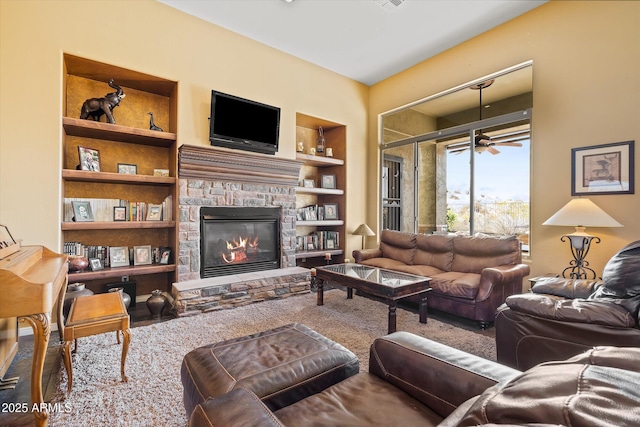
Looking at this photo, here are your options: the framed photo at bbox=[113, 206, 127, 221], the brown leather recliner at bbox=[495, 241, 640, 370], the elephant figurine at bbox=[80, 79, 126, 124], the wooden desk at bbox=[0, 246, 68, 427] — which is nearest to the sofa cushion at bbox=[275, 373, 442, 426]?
the brown leather recliner at bbox=[495, 241, 640, 370]

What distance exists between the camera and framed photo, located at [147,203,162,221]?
3.78 metres

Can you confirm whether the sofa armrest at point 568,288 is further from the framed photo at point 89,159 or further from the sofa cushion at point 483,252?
the framed photo at point 89,159

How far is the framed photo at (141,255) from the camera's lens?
3.66 meters

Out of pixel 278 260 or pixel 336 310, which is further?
pixel 278 260

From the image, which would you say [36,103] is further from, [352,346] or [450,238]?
[450,238]

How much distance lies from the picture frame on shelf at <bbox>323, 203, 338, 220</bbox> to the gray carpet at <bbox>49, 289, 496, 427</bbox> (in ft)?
5.68

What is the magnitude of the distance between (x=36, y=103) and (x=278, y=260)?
3.28m

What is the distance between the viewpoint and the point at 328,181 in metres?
5.61

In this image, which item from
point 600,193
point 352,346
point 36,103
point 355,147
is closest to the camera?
point 352,346

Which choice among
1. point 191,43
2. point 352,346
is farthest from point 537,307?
point 191,43

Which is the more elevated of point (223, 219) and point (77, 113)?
point (77, 113)

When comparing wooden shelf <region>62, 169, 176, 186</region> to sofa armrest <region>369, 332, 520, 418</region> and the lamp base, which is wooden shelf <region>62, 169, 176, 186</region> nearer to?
sofa armrest <region>369, 332, 520, 418</region>

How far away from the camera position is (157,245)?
4.03 m

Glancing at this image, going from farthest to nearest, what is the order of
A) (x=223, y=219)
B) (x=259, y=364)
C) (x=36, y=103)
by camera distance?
1. (x=223, y=219)
2. (x=36, y=103)
3. (x=259, y=364)
